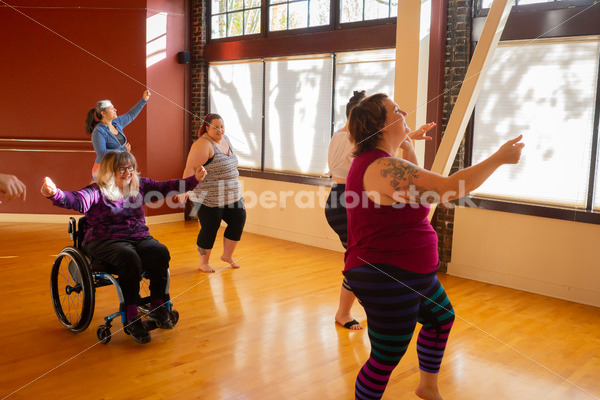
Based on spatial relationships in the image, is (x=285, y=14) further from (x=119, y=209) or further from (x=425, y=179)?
(x=425, y=179)

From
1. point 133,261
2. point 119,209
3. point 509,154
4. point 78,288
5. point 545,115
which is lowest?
point 78,288

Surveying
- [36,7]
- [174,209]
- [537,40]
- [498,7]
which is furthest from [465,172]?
[36,7]

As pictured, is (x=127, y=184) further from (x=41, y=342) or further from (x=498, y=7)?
(x=498, y=7)

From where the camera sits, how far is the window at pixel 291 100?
5637mm

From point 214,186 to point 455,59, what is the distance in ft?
7.31

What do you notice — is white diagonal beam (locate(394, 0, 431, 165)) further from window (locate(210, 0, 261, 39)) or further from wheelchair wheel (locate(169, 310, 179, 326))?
window (locate(210, 0, 261, 39))

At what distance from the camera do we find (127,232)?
330cm

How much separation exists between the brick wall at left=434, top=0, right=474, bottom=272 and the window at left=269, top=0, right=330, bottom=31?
5.19ft

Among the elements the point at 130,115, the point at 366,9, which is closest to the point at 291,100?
the point at 366,9

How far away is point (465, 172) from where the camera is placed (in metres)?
1.85

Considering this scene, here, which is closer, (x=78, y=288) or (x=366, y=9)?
(x=78, y=288)

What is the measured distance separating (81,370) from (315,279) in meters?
2.22

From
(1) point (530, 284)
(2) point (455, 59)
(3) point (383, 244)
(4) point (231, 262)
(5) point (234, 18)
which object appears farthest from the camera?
(5) point (234, 18)

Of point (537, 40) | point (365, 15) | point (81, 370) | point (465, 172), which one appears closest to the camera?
point (465, 172)
